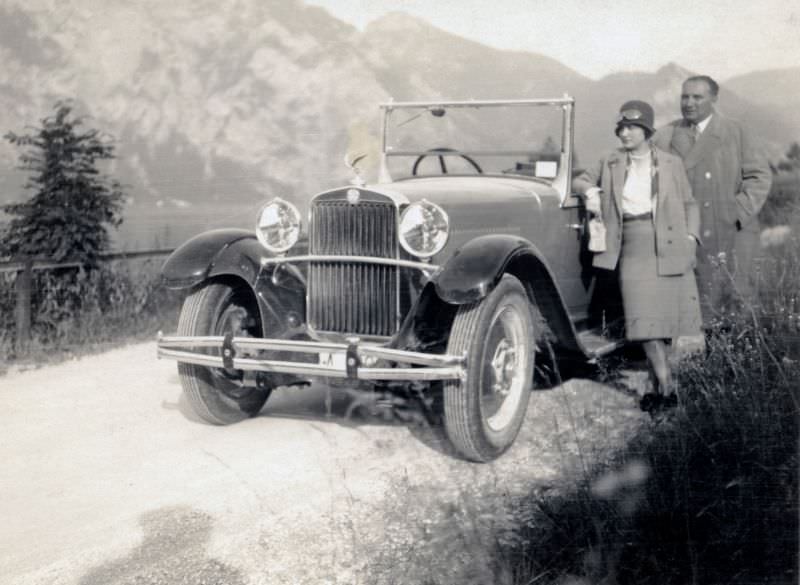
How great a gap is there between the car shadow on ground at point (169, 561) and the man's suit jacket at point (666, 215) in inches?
97.3

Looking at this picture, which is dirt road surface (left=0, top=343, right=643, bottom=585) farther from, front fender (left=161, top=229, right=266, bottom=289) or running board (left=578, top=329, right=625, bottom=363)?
front fender (left=161, top=229, right=266, bottom=289)

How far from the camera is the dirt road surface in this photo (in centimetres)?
254

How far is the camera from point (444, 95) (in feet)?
16.3

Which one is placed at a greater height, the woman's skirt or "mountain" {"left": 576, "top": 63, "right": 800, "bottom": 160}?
"mountain" {"left": 576, "top": 63, "right": 800, "bottom": 160}

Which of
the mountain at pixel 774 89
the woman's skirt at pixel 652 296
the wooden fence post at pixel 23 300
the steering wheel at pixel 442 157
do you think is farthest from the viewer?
the wooden fence post at pixel 23 300

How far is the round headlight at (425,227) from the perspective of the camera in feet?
11.9

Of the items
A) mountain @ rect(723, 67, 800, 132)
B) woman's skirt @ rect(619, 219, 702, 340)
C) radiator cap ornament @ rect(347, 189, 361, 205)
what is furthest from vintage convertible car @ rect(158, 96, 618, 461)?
mountain @ rect(723, 67, 800, 132)

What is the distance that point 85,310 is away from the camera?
20.5 ft

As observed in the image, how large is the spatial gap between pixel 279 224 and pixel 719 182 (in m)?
2.41

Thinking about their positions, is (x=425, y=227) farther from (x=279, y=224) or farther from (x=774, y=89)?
(x=774, y=89)

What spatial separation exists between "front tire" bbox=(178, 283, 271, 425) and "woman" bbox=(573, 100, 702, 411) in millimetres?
1945

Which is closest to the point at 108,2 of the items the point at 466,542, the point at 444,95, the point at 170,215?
the point at 444,95

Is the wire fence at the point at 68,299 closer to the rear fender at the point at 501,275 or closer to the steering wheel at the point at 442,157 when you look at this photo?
the steering wheel at the point at 442,157

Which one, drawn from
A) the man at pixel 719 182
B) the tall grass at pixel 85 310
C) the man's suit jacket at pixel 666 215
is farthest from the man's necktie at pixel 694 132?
the tall grass at pixel 85 310
